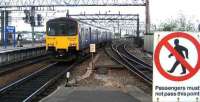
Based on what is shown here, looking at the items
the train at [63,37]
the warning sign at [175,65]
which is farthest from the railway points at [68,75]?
the warning sign at [175,65]

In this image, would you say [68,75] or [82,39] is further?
[82,39]

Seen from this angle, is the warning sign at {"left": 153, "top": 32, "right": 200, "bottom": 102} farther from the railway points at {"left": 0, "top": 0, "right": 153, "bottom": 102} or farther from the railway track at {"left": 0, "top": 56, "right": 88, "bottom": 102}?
the railway track at {"left": 0, "top": 56, "right": 88, "bottom": 102}

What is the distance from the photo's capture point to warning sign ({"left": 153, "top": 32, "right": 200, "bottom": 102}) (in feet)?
18.5

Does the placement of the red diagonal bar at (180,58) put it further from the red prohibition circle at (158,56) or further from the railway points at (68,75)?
the railway points at (68,75)

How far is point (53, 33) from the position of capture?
3203 centimetres

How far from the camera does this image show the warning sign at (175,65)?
5625mm

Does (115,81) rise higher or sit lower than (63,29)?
lower

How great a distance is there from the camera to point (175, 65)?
5.65 m

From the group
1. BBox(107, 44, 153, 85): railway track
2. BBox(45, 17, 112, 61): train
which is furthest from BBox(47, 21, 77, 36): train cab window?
BBox(107, 44, 153, 85): railway track

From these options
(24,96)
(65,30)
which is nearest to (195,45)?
(24,96)

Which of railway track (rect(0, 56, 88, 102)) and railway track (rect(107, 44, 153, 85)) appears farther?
railway track (rect(107, 44, 153, 85))

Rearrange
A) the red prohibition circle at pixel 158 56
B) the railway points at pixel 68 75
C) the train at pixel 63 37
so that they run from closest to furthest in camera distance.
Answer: the red prohibition circle at pixel 158 56 → the railway points at pixel 68 75 → the train at pixel 63 37

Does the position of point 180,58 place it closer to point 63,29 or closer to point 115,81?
point 115,81

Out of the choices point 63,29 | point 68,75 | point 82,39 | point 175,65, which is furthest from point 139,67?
point 175,65
